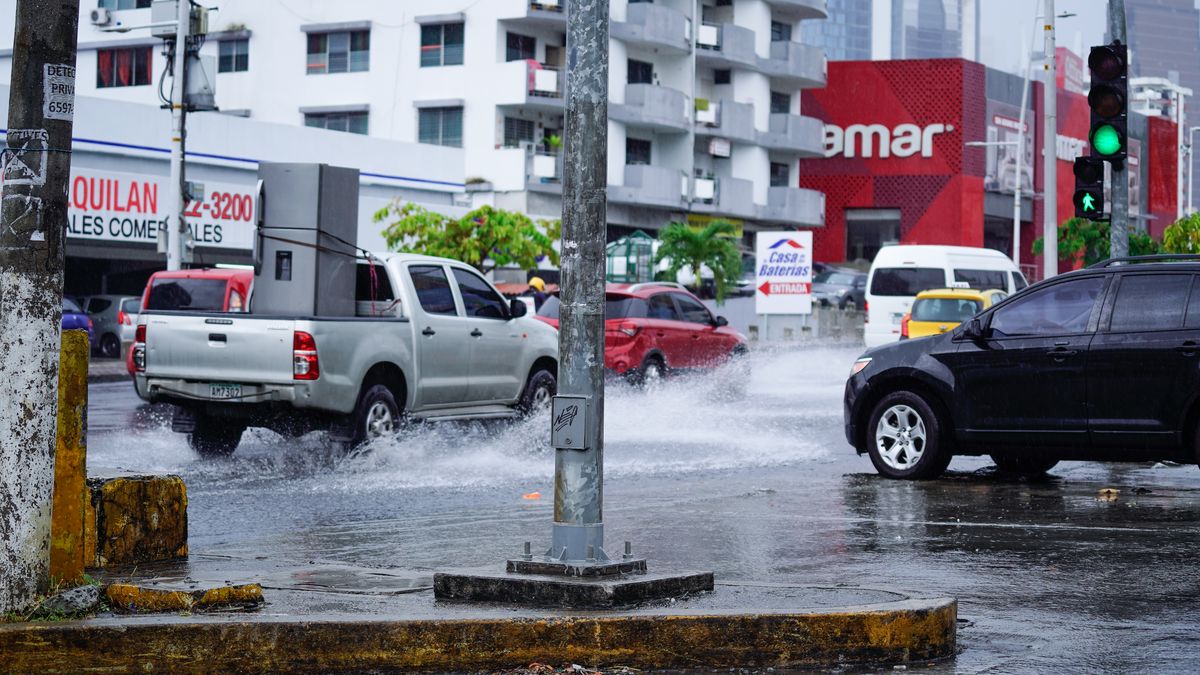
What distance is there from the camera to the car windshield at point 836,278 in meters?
59.2

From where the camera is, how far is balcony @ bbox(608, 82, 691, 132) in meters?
57.5

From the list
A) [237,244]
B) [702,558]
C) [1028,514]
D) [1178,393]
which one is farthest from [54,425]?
[237,244]

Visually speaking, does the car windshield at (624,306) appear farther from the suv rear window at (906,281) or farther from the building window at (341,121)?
the building window at (341,121)

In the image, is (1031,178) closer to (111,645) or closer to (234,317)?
(234,317)

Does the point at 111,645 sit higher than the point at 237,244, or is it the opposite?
the point at 237,244

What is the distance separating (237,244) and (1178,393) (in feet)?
102

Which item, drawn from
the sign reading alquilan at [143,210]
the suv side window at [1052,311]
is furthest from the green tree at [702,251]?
the suv side window at [1052,311]

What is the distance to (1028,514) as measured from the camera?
11.5 m

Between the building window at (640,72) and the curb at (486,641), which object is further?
the building window at (640,72)

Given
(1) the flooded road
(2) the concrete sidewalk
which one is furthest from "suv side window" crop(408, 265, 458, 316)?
(2) the concrete sidewalk

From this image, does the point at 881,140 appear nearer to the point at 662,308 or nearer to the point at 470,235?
the point at 470,235

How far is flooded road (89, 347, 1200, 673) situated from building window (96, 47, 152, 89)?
4271cm

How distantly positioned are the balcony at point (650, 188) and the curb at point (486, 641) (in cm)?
5014

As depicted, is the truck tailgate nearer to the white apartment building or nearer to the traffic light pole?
the traffic light pole
